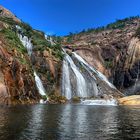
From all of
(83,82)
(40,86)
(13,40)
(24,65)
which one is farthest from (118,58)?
(24,65)

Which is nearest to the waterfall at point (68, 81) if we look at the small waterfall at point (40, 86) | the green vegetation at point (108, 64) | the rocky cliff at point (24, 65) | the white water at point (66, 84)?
the white water at point (66, 84)

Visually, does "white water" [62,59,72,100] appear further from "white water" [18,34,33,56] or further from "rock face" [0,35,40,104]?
"rock face" [0,35,40,104]

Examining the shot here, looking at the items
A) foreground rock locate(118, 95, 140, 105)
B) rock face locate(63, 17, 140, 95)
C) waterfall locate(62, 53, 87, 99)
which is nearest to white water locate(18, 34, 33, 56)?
waterfall locate(62, 53, 87, 99)

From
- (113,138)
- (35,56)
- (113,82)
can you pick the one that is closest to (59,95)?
(35,56)

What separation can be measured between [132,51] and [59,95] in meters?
49.1

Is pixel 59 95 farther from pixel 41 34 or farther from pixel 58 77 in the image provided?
pixel 41 34

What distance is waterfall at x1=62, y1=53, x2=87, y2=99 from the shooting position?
90.3m

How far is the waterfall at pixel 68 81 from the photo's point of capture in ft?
296

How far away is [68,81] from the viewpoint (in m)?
92.4

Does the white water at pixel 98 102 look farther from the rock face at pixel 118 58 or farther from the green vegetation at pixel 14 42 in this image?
the rock face at pixel 118 58

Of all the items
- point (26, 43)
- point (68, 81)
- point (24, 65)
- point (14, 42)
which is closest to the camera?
point (24, 65)

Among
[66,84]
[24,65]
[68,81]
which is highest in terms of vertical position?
[24,65]

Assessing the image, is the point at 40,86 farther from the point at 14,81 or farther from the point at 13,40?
the point at 14,81

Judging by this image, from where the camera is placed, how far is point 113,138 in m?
26.0
